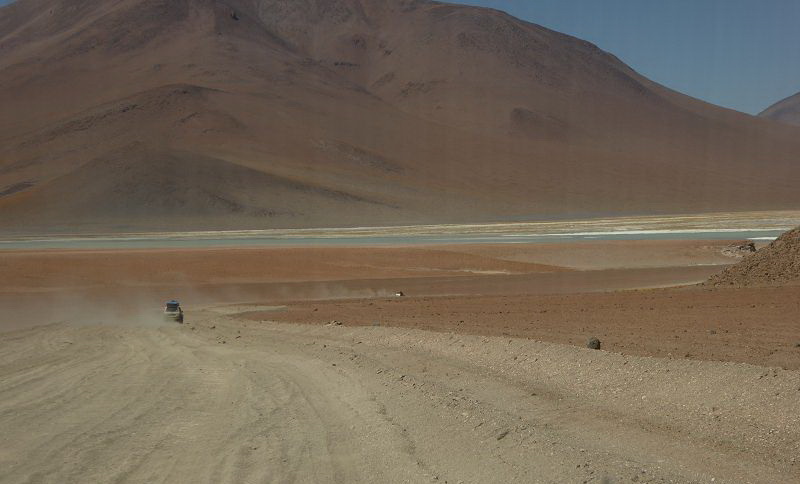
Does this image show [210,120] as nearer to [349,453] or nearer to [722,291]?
[722,291]

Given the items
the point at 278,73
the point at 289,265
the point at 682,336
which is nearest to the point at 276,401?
the point at 682,336

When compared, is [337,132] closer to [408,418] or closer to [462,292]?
[462,292]

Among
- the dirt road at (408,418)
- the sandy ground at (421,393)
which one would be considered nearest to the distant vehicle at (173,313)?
the sandy ground at (421,393)

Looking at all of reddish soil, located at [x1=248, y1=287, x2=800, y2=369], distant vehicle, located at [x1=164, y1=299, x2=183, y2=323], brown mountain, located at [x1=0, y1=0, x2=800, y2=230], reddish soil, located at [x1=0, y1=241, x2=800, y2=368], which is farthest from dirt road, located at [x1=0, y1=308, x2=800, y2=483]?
brown mountain, located at [x1=0, y1=0, x2=800, y2=230]

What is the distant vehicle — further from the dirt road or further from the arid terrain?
the dirt road

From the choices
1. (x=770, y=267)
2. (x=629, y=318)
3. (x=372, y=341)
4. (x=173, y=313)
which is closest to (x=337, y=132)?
(x=173, y=313)
